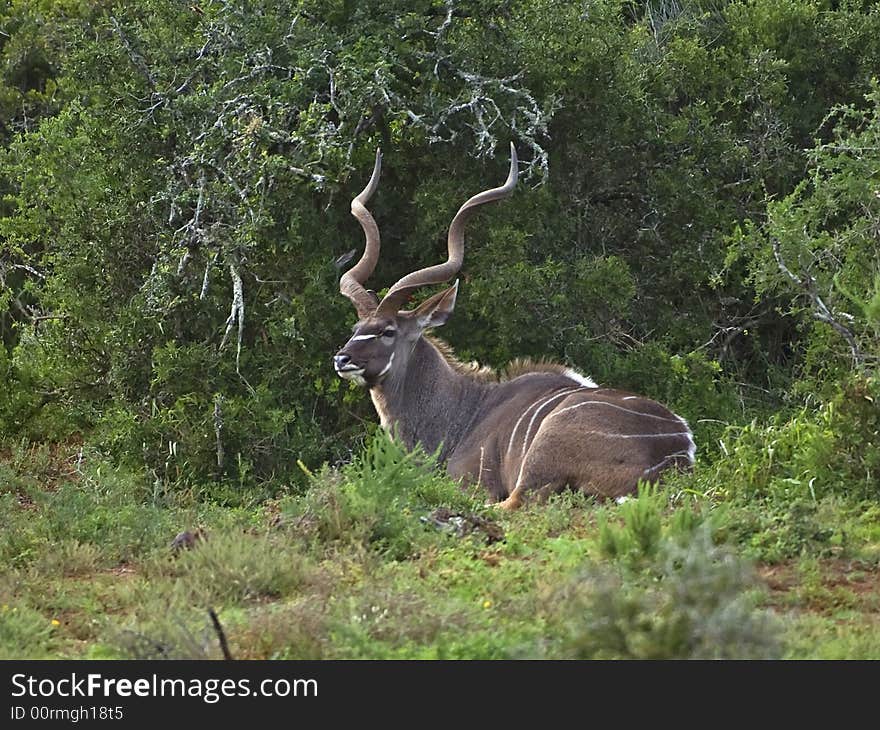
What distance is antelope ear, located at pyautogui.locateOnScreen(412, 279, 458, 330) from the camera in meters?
8.02

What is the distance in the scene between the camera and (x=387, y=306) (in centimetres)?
799

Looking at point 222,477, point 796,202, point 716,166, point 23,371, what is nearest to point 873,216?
point 796,202

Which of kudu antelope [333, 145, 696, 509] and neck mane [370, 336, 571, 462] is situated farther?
neck mane [370, 336, 571, 462]

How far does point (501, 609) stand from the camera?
15.0ft

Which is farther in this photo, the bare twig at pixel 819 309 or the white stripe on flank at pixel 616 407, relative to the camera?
the white stripe on flank at pixel 616 407

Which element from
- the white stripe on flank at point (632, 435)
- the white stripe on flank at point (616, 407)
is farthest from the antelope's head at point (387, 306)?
the white stripe on flank at point (632, 435)

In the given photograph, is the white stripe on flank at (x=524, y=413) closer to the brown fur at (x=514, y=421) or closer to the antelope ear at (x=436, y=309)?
the brown fur at (x=514, y=421)

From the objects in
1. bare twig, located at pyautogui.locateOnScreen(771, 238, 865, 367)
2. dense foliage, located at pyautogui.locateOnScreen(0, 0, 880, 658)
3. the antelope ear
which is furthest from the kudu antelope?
bare twig, located at pyautogui.locateOnScreen(771, 238, 865, 367)

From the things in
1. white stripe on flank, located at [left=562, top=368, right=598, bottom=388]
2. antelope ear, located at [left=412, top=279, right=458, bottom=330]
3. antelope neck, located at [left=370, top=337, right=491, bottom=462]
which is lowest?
antelope neck, located at [left=370, top=337, right=491, bottom=462]

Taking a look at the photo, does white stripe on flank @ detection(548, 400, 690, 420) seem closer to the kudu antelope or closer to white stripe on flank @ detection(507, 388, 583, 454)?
the kudu antelope

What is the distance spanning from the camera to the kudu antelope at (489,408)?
7117 mm

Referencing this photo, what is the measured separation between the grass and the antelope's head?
1.37m

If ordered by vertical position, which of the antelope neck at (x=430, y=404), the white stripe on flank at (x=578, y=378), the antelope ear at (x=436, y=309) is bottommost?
the antelope neck at (x=430, y=404)
